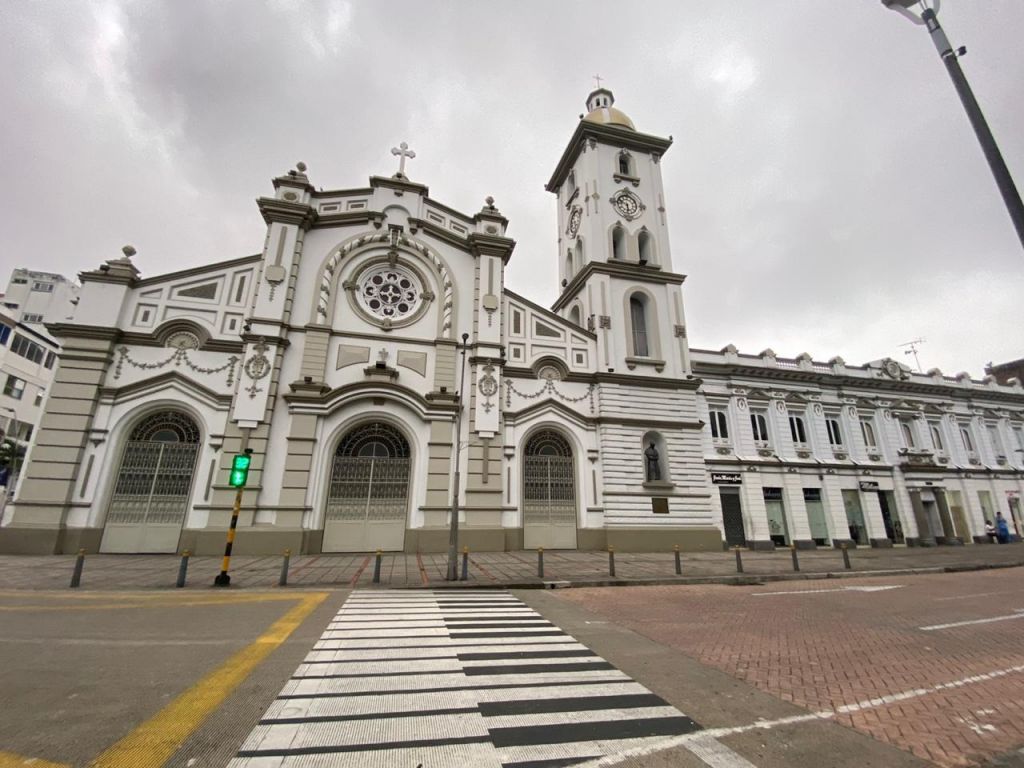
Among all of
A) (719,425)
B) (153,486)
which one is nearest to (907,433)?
(719,425)

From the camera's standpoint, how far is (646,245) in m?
25.5

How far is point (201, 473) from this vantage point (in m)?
16.3

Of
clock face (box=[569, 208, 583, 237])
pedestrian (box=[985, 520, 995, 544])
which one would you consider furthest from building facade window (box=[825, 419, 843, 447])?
clock face (box=[569, 208, 583, 237])

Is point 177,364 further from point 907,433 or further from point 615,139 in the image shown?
point 907,433

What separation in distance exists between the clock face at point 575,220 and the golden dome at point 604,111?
211 inches

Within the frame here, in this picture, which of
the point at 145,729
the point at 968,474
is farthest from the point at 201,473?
the point at 968,474

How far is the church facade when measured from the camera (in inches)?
641

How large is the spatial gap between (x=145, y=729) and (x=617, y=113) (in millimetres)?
33693

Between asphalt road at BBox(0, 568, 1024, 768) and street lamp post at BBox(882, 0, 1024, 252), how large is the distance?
5023 millimetres

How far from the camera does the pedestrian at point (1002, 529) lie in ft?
92.6

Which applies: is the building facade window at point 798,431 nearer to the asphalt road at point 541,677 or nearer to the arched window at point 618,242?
the arched window at point 618,242

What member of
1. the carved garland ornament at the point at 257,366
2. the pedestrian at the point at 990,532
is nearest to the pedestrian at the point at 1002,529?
the pedestrian at the point at 990,532

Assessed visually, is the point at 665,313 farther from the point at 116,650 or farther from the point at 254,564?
the point at 116,650

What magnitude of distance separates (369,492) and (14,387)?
39808 millimetres
